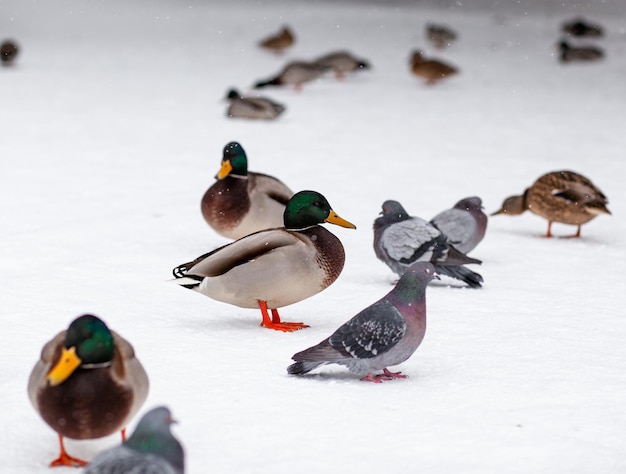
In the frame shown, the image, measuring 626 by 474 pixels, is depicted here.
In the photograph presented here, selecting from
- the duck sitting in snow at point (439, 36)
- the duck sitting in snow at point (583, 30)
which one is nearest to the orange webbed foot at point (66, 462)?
the duck sitting in snow at point (439, 36)

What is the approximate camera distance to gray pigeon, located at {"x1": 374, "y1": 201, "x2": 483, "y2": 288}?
4703mm

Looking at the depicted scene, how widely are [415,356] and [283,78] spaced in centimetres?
823

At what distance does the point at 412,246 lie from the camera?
4703mm

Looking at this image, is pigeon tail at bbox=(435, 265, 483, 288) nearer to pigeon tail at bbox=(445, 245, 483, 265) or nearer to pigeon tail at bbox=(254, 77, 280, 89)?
pigeon tail at bbox=(445, 245, 483, 265)

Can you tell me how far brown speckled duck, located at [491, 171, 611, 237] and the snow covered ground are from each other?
0.19m

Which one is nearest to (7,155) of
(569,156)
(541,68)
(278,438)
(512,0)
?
(569,156)

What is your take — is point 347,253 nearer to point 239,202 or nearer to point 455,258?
point 239,202

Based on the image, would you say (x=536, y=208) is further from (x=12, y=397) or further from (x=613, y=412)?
(x=12, y=397)

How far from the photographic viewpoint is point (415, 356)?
156 inches

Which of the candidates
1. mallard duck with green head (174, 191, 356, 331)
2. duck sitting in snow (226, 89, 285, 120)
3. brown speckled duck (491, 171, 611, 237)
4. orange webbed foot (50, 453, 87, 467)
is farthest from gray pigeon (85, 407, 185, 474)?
duck sitting in snow (226, 89, 285, 120)

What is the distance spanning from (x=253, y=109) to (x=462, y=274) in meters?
5.54

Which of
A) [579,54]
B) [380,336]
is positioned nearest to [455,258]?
[380,336]

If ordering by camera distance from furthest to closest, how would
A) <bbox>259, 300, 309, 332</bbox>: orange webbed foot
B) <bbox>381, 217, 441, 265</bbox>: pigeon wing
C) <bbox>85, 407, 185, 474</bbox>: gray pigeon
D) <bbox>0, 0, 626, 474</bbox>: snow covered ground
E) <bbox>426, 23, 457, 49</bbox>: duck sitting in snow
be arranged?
<bbox>426, 23, 457, 49</bbox>: duck sitting in snow
<bbox>381, 217, 441, 265</bbox>: pigeon wing
<bbox>259, 300, 309, 332</bbox>: orange webbed foot
<bbox>0, 0, 626, 474</bbox>: snow covered ground
<bbox>85, 407, 185, 474</bbox>: gray pigeon

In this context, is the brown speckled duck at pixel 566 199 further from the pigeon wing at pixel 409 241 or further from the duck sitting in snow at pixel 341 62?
the duck sitting in snow at pixel 341 62
